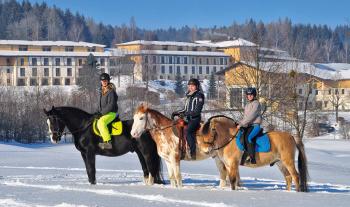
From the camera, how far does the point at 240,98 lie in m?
38.5

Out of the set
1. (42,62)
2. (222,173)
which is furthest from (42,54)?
(222,173)

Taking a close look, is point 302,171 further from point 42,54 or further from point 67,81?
point 42,54

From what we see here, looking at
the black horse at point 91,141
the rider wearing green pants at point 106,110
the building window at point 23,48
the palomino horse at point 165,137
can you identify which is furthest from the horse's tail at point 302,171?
the building window at point 23,48

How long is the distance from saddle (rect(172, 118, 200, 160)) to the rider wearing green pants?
1.64 m

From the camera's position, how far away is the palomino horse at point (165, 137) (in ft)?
44.9

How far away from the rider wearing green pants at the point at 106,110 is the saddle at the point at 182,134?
1638 mm

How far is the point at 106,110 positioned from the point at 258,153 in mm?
3674

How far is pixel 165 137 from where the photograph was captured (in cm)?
1377

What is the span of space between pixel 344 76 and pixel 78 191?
333ft

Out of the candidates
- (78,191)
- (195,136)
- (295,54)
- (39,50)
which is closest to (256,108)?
(195,136)

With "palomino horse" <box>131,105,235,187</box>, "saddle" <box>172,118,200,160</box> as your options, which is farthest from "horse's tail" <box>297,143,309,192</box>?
"saddle" <box>172,118,200,160</box>

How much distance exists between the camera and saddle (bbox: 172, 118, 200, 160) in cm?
1370

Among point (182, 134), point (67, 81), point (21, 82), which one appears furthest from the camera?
point (67, 81)

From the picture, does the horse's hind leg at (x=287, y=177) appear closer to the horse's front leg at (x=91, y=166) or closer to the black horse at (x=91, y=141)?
the black horse at (x=91, y=141)
